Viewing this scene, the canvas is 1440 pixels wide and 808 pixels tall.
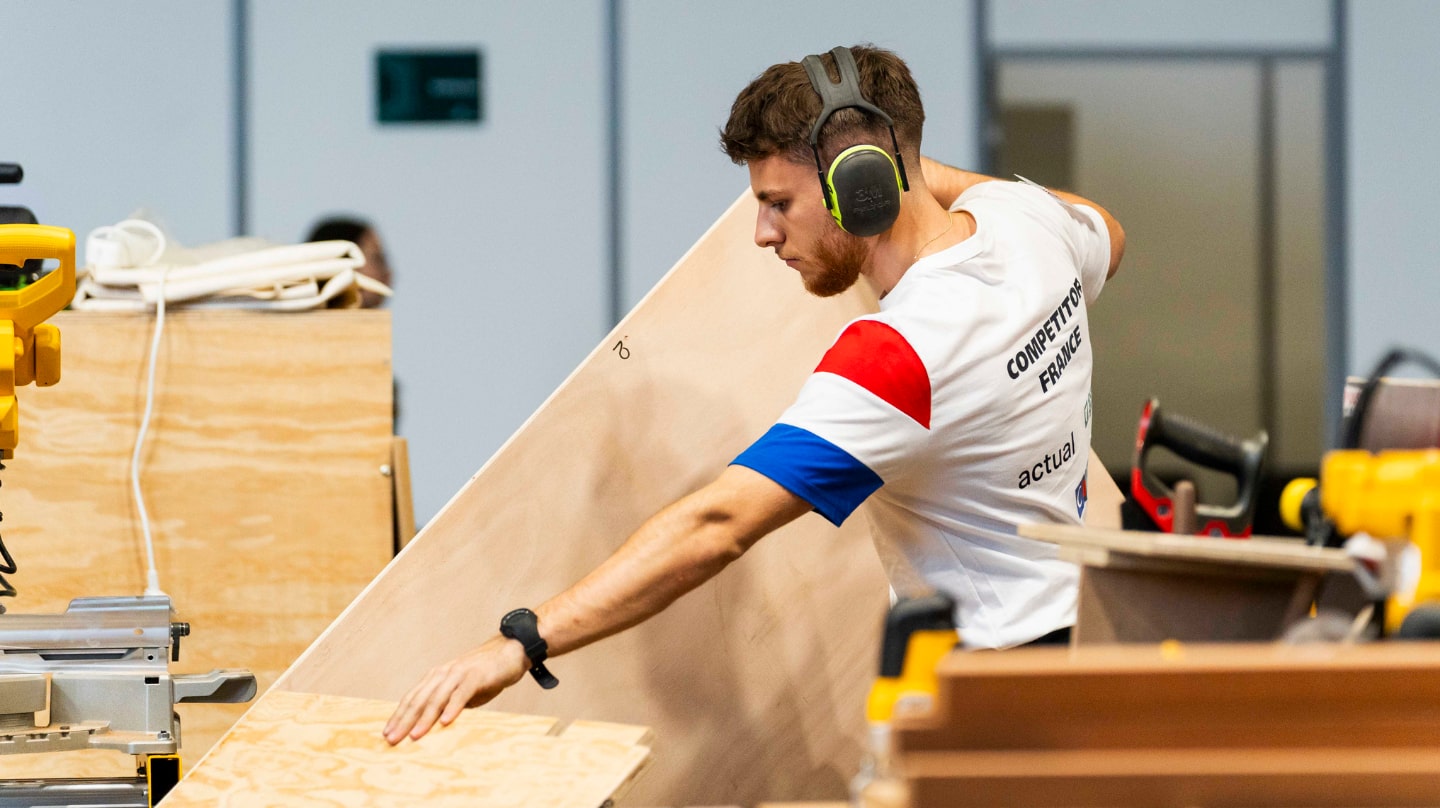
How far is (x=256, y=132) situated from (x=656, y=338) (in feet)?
8.58

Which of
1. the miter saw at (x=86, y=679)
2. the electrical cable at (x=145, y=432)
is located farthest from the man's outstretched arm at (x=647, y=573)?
the electrical cable at (x=145, y=432)

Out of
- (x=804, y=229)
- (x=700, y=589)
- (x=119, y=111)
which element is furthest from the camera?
(x=119, y=111)

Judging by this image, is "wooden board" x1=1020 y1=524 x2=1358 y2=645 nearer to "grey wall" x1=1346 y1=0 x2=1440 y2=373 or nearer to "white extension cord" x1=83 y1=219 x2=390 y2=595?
"white extension cord" x1=83 y1=219 x2=390 y2=595

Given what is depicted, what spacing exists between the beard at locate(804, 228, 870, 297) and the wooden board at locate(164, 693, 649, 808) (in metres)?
0.60

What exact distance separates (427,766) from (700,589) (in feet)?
1.91

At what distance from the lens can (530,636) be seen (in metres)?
1.27

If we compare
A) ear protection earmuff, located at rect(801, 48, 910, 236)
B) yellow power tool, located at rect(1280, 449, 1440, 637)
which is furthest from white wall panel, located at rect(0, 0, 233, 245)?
yellow power tool, located at rect(1280, 449, 1440, 637)

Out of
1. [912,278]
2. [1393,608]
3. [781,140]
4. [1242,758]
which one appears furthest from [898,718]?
[781,140]

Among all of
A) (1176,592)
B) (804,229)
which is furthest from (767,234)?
(1176,592)

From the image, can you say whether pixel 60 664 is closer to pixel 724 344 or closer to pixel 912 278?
pixel 724 344

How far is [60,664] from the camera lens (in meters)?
1.29

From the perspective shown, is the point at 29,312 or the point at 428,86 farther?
the point at 428,86

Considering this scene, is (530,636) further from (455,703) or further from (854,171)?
(854,171)

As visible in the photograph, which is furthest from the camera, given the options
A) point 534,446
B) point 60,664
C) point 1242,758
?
point 534,446
